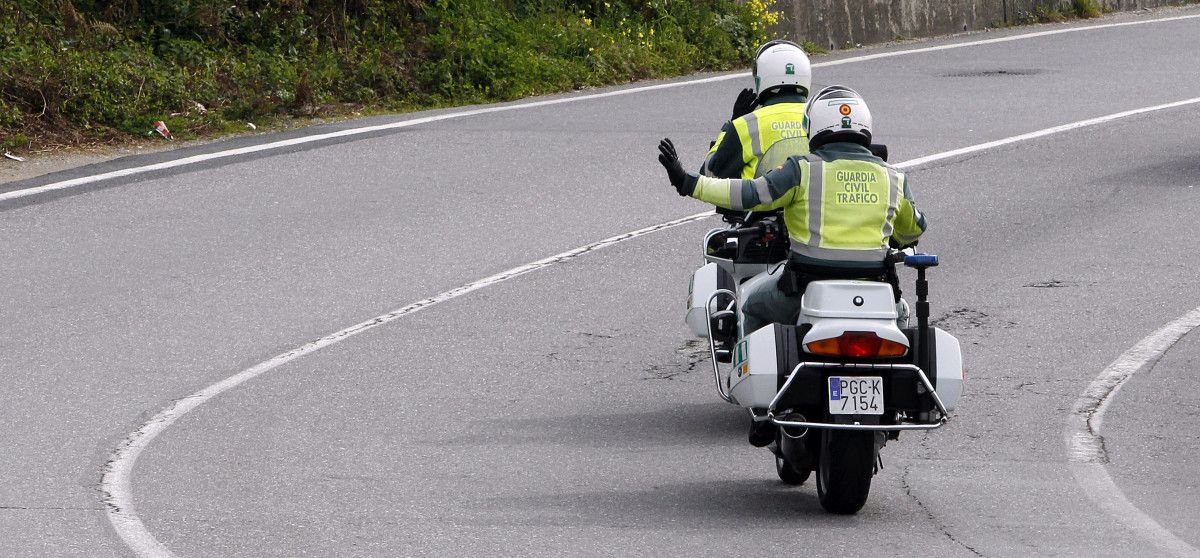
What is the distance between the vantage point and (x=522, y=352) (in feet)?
33.9

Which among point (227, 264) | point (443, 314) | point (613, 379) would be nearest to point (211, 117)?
point (227, 264)

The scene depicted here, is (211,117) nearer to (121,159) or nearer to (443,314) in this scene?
(121,159)

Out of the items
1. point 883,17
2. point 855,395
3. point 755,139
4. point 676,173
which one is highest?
point 676,173

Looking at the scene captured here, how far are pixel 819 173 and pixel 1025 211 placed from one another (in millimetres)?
7565

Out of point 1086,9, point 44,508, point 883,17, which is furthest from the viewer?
point 1086,9

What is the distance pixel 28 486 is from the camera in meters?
7.79

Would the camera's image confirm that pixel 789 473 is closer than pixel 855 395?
No

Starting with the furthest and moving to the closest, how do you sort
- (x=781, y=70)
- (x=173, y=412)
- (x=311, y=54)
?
(x=311, y=54), (x=173, y=412), (x=781, y=70)

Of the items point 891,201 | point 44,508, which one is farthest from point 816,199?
point 44,508

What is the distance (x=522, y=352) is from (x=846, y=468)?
3556 mm

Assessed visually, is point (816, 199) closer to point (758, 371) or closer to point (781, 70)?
point (758, 371)

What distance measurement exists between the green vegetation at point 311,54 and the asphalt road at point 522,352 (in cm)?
191

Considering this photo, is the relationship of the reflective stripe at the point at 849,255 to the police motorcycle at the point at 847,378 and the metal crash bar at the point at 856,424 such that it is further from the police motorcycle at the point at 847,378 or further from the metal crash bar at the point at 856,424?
the metal crash bar at the point at 856,424

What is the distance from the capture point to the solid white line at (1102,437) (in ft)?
23.6
